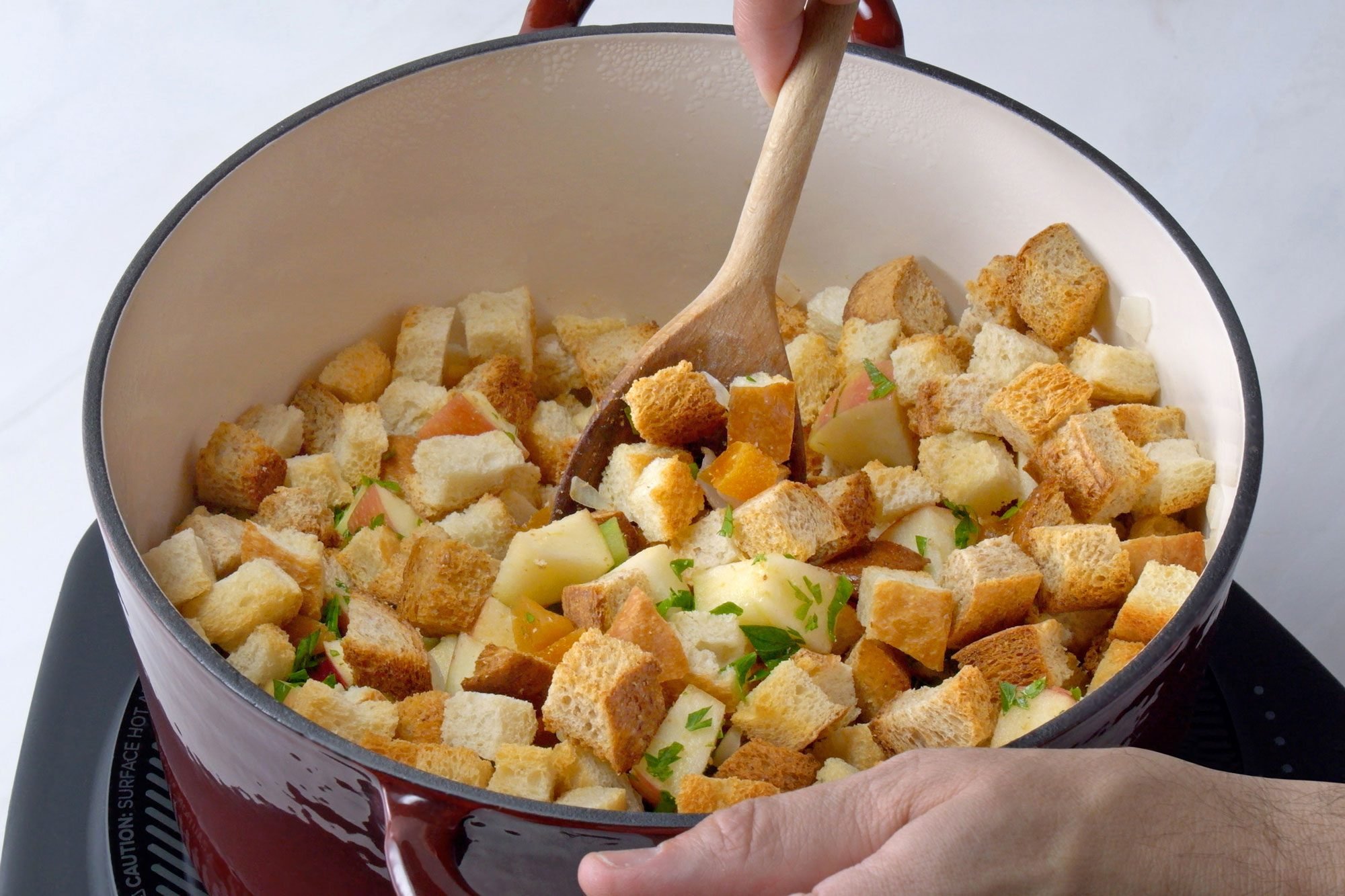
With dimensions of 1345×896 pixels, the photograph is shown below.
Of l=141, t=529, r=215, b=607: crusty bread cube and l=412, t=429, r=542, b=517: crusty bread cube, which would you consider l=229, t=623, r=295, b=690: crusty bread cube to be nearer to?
l=141, t=529, r=215, b=607: crusty bread cube

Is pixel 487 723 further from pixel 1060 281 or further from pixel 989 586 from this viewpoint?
pixel 1060 281

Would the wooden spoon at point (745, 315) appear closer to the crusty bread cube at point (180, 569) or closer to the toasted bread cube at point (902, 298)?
the toasted bread cube at point (902, 298)

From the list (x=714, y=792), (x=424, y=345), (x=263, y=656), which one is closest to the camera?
(x=714, y=792)

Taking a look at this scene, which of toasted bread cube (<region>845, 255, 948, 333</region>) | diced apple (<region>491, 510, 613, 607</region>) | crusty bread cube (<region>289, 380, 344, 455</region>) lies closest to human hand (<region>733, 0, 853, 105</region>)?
toasted bread cube (<region>845, 255, 948, 333</region>)

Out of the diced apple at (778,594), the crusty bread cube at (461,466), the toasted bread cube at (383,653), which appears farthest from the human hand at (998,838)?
the crusty bread cube at (461,466)

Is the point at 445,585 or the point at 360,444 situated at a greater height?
the point at 360,444

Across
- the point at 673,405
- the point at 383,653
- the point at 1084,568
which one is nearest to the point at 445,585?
the point at 383,653

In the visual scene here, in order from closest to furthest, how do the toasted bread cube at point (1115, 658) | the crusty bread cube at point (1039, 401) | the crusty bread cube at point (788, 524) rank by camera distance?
the toasted bread cube at point (1115, 658)
the crusty bread cube at point (788, 524)
the crusty bread cube at point (1039, 401)
